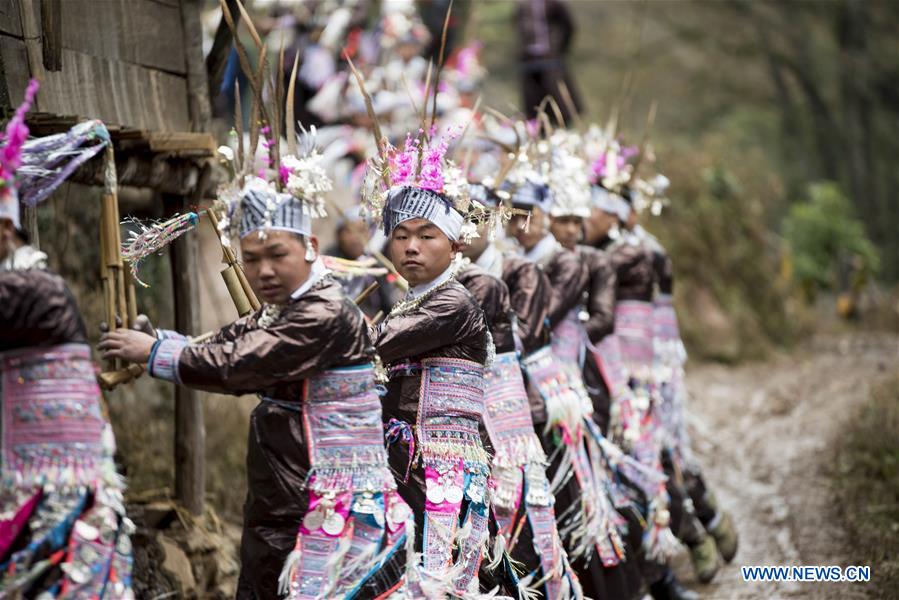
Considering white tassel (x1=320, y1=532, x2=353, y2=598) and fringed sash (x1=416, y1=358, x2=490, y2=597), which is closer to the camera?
white tassel (x1=320, y1=532, x2=353, y2=598)

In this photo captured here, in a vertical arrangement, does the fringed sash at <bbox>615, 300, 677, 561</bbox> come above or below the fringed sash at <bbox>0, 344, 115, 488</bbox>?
below

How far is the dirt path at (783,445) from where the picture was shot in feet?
23.4

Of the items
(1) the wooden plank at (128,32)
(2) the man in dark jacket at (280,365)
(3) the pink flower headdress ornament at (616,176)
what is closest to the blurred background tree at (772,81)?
(3) the pink flower headdress ornament at (616,176)

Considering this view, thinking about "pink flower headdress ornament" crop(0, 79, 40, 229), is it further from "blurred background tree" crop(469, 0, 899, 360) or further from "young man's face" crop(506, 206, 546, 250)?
"blurred background tree" crop(469, 0, 899, 360)

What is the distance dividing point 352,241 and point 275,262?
143 inches

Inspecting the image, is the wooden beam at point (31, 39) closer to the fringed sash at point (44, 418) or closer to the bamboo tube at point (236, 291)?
the bamboo tube at point (236, 291)

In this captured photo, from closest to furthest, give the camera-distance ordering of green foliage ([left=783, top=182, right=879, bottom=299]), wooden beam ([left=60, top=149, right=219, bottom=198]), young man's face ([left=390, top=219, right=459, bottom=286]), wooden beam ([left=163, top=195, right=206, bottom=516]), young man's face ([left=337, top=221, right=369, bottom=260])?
young man's face ([left=390, top=219, right=459, bottom=286]) < wooden beam ([left=60, top=149, right=219, bottom=198]) < wooden beam ([left=163, top=195, right=206, bottom=516]) < young man's face ([left=337, top=221, right=369, bottom=260]) < green foliage ([left=783, top=182, right=879, bottom=299])

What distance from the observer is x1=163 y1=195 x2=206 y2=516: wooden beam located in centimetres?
608

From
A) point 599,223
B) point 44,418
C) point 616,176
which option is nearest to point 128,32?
point 44,418

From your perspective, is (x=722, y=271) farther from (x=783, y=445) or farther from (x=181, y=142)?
(x=181, y=142)

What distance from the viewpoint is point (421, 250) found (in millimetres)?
4516

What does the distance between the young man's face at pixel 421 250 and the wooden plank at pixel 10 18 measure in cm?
177

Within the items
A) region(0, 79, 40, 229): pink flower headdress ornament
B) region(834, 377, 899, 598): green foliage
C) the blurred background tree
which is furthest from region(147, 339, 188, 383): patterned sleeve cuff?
the blurred background tree

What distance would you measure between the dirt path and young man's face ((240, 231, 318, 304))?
396cm
